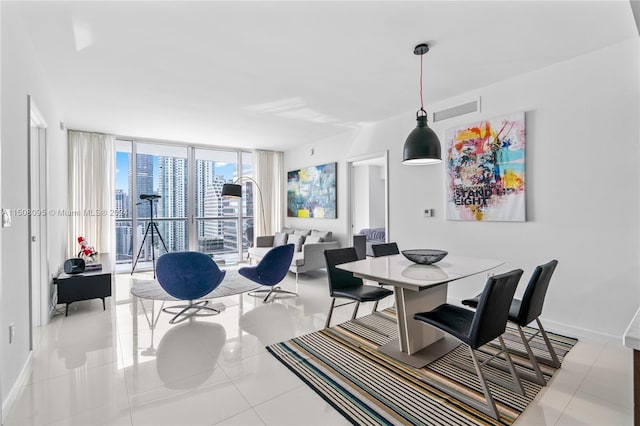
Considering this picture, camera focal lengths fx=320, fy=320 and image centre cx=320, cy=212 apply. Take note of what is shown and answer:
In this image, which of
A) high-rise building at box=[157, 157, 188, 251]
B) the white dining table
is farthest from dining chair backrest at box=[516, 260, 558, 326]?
high-rise building at box=[157, 157, 188, 251]

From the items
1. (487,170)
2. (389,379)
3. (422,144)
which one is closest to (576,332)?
(487,170)

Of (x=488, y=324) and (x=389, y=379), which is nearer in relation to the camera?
(x=488, y=324)

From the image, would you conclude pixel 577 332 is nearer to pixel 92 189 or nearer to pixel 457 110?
pixel 457 110

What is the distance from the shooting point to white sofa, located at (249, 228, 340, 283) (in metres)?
5.37

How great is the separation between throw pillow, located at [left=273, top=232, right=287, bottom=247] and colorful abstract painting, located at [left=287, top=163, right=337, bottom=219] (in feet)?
2.01

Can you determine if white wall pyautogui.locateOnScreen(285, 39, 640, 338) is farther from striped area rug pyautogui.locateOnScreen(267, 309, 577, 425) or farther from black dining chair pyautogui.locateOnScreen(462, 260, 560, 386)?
black dining chair pyautogui.locateOnScreen(462, 260, 560, 386)

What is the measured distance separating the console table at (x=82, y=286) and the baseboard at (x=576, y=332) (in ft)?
16.0

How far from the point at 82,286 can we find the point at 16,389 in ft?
6.05

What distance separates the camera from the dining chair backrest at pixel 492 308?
186 centimetres

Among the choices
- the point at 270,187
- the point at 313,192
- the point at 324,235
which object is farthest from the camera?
the point at 270,187


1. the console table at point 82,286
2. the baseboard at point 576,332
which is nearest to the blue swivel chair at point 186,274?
the console table at point 82,286

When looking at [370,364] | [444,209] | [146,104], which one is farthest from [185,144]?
[370,364]

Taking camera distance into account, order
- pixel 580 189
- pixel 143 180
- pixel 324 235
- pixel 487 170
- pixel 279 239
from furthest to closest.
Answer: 1. pixel 279 239
2. pixel 143 180
3. pixel 324 235
4. pixel 487 170
5. pixel 580 189

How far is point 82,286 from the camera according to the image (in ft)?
12.3
